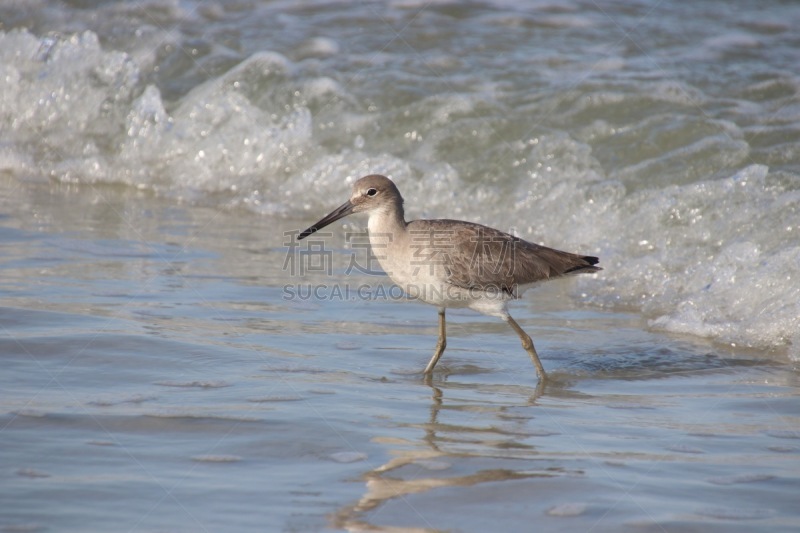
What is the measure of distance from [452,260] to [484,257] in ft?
0.97

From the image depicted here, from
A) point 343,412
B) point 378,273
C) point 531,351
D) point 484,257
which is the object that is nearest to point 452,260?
point 484,257

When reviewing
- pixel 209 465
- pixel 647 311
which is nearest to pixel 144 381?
pixel 209 465

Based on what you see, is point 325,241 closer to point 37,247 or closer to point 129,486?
point 37,247

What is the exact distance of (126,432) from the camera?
4648 millimetres

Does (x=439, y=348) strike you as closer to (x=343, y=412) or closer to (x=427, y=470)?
(x=343, y=412)

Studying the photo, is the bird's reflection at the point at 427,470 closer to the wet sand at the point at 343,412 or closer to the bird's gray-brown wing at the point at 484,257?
the wet sand at the point at 343,412

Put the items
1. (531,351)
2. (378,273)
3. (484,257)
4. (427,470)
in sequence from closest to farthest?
1. (427,470)
2. (531,351)
3. (484,257)
4. (378,273)

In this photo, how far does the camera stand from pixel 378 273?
27.3ft

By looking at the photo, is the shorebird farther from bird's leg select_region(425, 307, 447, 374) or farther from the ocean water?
the ocean water

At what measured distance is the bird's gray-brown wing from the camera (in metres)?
6.23

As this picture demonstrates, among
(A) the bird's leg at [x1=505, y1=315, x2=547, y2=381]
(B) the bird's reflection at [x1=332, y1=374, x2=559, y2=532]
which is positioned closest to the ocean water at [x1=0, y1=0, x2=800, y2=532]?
(B) the bird's reflection at [x1=332, y1=374, x2=559, y2=532]

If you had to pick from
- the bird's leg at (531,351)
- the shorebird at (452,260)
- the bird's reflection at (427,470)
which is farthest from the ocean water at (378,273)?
the shorebird at (452,260)

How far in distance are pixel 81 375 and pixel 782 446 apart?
3603 mm

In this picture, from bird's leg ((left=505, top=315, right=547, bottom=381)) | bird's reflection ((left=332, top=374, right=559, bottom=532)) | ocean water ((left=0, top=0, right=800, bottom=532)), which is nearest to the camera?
bird's reflection ((left=332, top=374, right=559, bottom=532))
